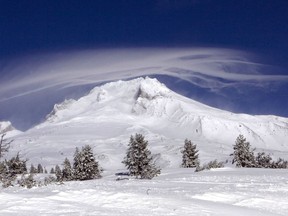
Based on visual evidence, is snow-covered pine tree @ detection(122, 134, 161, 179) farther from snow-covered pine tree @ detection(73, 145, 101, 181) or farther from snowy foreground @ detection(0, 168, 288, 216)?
snowy foreground @ detection(0, 168, 288, 216)

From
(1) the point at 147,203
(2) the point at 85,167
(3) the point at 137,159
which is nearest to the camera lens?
(1) the point at 147,203

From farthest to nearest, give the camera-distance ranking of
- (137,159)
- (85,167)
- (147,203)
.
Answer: (85,167) < (137,159) < (147,203)

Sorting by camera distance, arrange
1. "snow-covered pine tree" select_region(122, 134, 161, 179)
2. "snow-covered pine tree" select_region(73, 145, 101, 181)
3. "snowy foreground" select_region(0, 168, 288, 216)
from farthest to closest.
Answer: "snow-covered pine tree" select_region(73, 145, 101, 181) < "snow-covered pine tree" select_region(122, 134, 161, 179) < "snowy foreground" select_region(0, 168, 288, 216)

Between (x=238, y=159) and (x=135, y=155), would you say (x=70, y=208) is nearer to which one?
(x=135, y=155)

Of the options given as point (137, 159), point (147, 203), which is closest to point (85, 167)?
point (137, 159)

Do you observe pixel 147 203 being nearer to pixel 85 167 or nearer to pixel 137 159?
pixel 137 159

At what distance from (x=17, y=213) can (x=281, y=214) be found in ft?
27.9

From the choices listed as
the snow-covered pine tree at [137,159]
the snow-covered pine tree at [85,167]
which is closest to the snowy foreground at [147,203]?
the snow-covered pine tree at [137,159]

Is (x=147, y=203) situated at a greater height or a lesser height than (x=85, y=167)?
lesser

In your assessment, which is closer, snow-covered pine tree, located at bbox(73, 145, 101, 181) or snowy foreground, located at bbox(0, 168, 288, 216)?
snowy foreground, located at bbox(0, 168, 288, 216)

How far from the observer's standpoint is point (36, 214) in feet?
47.2

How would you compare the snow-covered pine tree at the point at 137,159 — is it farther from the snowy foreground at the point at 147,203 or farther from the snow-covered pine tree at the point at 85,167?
the snowy foreground at the point at 147,203

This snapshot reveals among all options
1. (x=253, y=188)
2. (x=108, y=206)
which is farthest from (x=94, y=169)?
(x=108, y=206)

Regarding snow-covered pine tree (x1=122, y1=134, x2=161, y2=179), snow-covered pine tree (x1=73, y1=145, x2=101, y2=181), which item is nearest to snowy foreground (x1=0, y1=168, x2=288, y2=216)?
snow-covered pine tree (x1=122, y1=134, x2=161, y2=179)
